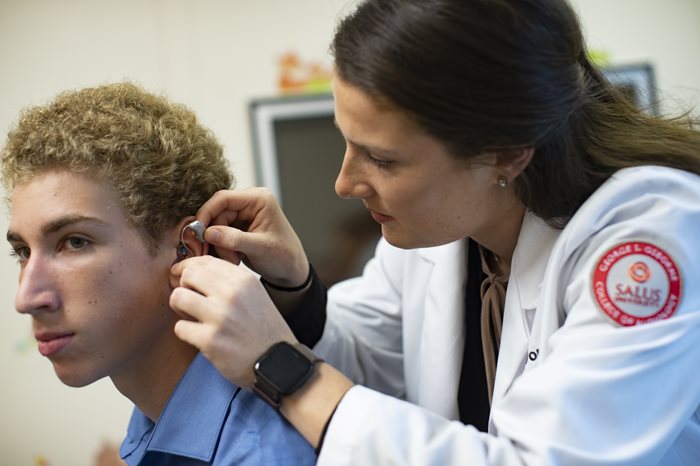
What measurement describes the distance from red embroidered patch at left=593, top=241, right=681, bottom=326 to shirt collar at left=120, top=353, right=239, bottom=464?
1.82ft

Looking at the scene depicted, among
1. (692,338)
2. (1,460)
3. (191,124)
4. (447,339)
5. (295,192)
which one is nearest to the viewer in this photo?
(692,338)

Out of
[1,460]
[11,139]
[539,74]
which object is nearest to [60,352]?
[11,139]

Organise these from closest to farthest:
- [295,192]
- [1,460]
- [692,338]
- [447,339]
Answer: [692,338]
[447,339]
[1,460]
[295,192]

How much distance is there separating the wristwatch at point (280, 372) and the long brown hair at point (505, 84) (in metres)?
0.36

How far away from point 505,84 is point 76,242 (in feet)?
2.13

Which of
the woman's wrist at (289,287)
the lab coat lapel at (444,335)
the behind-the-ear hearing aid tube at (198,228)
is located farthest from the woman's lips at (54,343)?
the lab coat lapel at (444,335)

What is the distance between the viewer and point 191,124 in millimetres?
1192

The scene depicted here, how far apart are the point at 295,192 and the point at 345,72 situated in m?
1.57

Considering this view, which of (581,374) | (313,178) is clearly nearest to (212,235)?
(581,374)

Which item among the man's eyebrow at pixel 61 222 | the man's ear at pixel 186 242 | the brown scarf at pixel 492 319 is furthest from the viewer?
the brown scarf at pixel 492 319

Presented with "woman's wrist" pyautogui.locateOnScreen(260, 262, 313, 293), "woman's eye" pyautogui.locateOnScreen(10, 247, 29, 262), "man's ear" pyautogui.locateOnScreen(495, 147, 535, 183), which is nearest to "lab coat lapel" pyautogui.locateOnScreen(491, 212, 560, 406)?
"man's ear" pyautogui.locateOnScreen(495, 147, 535, 183)

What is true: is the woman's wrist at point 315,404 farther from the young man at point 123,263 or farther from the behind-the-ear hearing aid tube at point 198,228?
the behind-the-ear hearing aid tube at point 198,228

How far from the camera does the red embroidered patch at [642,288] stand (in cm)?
92

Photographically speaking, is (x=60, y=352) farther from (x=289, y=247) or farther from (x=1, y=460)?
(x=1, y=460)
